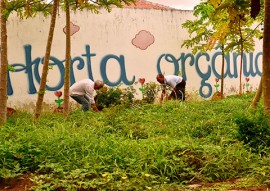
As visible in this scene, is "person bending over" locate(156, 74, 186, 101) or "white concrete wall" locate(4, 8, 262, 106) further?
"person bending over" locate(156, 74, 186, 101)

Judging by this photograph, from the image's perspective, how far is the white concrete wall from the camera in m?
12.3

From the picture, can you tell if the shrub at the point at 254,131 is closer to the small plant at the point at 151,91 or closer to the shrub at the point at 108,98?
the shrub at the point at 108,98

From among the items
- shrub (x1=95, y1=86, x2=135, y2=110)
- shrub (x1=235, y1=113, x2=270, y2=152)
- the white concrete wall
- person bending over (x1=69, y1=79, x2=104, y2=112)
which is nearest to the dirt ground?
shrub (x1=235, y1=113, x2=270, y2=152)

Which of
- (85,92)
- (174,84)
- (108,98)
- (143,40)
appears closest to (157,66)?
(143,40)

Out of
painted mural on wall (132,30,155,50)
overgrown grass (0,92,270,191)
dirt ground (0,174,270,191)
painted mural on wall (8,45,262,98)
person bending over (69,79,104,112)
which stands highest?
painted mural on wall (132,30,155,50)

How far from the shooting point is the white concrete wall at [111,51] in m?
12.3

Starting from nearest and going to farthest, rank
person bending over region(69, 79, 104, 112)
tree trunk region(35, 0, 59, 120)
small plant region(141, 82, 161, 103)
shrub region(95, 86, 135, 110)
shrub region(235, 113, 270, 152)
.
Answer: shrub region(235, 113, 270, 152) → tree trunk region(35, 0, 59, 120) → person bending over region(69, 79, 104, 112) → shrub region(95, 86, 135, 110) → small plant region(141, 82, 161, 103)

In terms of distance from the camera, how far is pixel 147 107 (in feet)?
36.3

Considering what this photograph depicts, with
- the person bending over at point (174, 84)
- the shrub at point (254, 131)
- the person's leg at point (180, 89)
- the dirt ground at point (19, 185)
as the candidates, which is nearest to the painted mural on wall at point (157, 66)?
the person bending over at point (174, 84)

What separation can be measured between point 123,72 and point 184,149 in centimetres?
845

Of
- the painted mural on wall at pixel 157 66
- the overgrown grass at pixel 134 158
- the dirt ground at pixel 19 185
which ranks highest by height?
the painted mural on wall at pixel 157 66

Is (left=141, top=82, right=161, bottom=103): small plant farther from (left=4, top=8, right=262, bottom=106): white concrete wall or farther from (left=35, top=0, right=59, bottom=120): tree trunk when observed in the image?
(left=35, top=0, right=59, bottom=120): tree trunk

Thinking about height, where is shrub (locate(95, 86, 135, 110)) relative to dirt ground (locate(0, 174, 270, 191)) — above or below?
above

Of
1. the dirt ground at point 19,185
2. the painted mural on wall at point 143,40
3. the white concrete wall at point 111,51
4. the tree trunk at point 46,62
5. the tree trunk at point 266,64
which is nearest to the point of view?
the dirt ground at point 19,185
